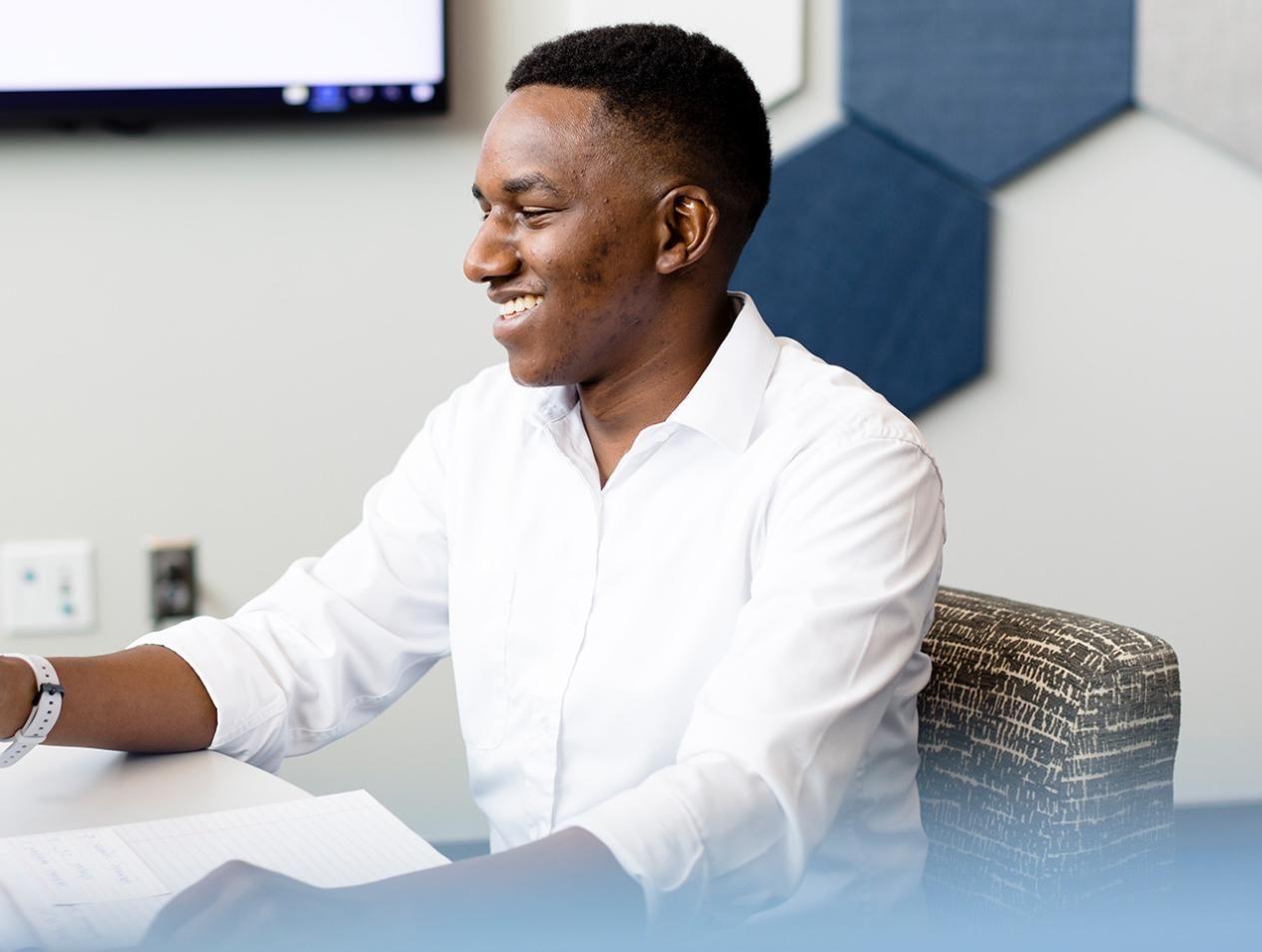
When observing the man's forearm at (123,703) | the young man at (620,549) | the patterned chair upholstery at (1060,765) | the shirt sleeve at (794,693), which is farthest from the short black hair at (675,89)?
the man's forearm at (123,703)

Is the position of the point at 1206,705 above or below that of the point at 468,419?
below

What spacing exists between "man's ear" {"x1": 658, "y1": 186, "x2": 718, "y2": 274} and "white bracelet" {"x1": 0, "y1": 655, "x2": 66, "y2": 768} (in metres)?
0.57

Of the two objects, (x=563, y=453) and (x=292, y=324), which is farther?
(x=292, y=324)

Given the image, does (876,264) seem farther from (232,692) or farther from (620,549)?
(232,692)

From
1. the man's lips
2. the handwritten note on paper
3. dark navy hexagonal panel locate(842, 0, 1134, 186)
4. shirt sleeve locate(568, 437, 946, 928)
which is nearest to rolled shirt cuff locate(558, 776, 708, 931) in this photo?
shirt sleeve locate(568, 437, 946, 928)

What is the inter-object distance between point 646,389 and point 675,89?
25 cm

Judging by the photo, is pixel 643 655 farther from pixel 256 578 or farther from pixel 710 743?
pixel 256 578

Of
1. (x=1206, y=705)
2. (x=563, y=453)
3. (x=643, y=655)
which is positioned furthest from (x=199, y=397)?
(x=1206, y=705)

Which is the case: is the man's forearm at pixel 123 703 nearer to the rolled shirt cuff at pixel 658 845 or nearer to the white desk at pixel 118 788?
the white desk at pixel 118 788

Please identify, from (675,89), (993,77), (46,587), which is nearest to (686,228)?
(675,89)

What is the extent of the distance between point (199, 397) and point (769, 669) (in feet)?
4.14

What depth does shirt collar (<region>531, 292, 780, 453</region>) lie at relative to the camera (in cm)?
113

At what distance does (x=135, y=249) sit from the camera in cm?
191

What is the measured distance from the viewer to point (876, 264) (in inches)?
80.9
